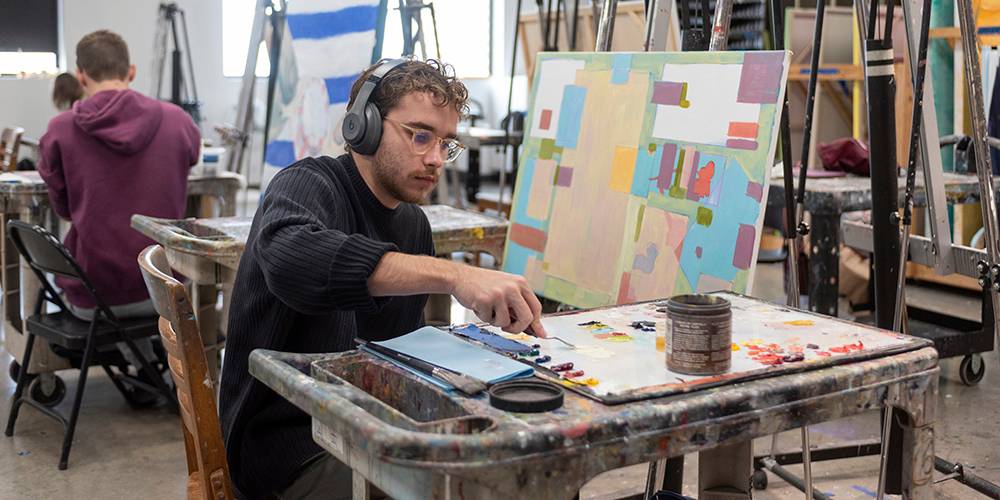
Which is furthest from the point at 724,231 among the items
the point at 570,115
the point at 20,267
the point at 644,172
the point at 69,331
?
the point at 20,267

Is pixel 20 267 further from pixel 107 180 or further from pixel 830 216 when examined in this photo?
pixel 830 216

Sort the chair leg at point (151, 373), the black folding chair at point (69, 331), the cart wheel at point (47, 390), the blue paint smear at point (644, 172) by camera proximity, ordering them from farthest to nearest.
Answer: the cart wheel at point (47, 390) → the chair leg at point (151, 373) → the black folding chair at point (69, 331) → the blue paint smear at point (644, 172)

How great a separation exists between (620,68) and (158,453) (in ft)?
6.44

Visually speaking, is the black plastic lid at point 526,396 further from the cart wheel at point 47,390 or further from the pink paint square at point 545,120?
the cart wheel at point 47,390

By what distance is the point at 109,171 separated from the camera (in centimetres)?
367

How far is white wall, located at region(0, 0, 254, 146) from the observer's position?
30.1ft

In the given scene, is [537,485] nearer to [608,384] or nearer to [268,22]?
[608,384]

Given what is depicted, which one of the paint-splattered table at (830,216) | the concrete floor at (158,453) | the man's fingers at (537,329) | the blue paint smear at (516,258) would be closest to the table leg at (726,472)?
the man's fingers at (537,329)

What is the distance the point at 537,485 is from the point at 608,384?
24 centimetres

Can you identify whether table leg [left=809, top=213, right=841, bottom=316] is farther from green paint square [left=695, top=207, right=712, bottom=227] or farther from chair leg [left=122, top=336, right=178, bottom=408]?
chair leg [left=122, top=336, right=178, bottom=408]

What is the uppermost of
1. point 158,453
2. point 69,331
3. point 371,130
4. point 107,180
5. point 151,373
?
point 371,130

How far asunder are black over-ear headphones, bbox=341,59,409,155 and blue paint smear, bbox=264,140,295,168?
2.05m

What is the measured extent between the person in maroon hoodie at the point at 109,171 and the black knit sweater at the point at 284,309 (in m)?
1.90

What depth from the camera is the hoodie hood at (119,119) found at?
3617 mm
